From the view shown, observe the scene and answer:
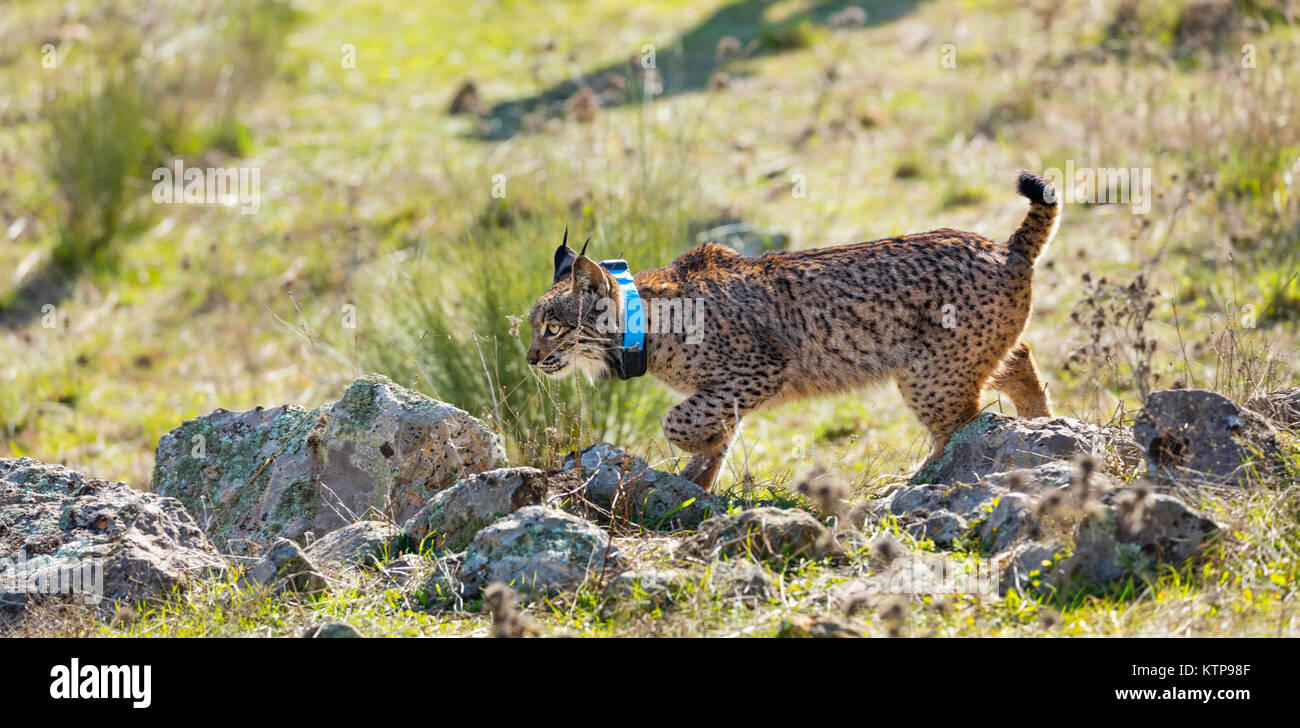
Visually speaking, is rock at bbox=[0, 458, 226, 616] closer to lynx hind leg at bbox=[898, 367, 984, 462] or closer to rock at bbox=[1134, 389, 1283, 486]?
lynx hind leg at bbox=[898, 367, 984, 462]

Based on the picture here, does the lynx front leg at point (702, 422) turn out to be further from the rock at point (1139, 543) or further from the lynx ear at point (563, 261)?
the rock at point (1139, 543)

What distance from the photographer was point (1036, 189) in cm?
584

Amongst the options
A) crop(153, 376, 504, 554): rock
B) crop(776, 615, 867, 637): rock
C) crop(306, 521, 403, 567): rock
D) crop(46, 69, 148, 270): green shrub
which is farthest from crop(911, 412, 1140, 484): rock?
crop(46, 69, 148, 270): green shrub

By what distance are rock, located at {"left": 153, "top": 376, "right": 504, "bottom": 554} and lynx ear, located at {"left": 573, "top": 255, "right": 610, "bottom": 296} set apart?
A: 0.94 meters

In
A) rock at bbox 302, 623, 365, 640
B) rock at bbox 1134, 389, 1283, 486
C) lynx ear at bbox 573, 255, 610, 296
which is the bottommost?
rock at bbox 302, 623, 365, 640

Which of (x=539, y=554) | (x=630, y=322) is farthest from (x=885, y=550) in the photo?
(x=630, y=322)

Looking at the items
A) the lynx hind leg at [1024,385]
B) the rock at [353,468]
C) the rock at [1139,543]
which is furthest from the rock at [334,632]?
the lynx hind leg at [1024,385]

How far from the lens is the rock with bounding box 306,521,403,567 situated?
5012 mm

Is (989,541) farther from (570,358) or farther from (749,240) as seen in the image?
(749,240)

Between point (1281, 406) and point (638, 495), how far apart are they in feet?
8.98

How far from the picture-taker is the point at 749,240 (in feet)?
35.8

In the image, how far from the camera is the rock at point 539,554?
4.50m

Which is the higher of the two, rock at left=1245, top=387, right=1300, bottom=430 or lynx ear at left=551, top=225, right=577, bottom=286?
lynx ear at left=551, top=225, right=577, bottom=286

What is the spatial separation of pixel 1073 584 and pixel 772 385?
226 centimetres
